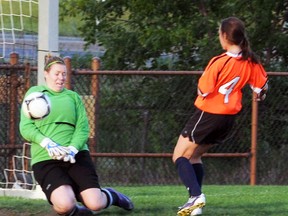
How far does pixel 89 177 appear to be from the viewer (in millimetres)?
6742

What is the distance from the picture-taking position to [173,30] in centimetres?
1348

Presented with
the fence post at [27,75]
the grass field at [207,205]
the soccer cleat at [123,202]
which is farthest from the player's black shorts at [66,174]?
the fence post at [27,75]

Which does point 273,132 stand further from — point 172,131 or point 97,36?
point 97,36

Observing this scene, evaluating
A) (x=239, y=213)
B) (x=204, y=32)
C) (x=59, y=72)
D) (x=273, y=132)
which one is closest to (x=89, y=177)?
(x=59, y=72)

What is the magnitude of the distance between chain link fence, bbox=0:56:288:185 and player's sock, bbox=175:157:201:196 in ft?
14.2

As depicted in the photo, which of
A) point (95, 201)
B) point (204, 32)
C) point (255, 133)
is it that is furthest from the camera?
point (204, 32)

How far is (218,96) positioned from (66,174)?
1.38 m

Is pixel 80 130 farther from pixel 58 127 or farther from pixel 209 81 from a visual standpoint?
pixel 209 81

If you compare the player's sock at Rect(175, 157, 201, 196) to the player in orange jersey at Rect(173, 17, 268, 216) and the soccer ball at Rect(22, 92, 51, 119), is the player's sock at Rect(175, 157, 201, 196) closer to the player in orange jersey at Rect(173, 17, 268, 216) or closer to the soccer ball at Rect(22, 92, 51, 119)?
the player in orange jersey at Rect(173, 17, 268, 216)

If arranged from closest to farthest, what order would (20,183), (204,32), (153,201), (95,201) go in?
1. (95,201)
2. (153,201)
3. (20,183)
4. (204,32)

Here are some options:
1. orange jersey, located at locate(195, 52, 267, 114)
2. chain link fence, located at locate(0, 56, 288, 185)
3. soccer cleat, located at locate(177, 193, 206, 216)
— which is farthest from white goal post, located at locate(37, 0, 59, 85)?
chain link fence, located at locate(0, 56, 288, 185)

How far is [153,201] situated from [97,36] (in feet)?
23.4

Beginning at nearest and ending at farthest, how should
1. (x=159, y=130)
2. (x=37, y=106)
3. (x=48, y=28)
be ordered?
1. (x=37, y=106)
2. (x=48, y=28)
3. (x=159, y=130)

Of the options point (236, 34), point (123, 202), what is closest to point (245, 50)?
point (236, 34)
